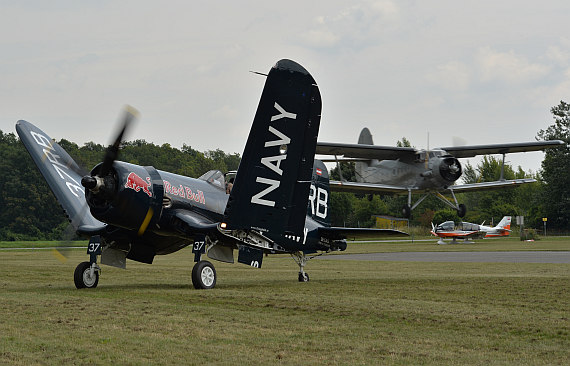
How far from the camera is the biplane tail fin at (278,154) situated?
13680 mm

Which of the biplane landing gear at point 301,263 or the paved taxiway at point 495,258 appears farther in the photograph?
the paved taxiway at point 495,258

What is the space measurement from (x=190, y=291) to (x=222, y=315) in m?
4.17

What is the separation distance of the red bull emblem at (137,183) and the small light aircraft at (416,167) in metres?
30.1

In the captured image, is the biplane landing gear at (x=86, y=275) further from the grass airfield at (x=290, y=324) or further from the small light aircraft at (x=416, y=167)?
the small light aircraft at (x=416, y=167)

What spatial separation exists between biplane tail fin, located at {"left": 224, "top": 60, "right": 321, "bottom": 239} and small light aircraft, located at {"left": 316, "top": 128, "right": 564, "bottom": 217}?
95.6 feet

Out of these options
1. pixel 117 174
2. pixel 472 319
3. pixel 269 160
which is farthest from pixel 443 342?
pixel 117 174

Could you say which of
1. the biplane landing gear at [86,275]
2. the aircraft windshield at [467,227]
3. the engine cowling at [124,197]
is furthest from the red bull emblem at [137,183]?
the aircraft windshield at [467,227]

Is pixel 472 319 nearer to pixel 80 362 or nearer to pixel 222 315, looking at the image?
pixel 222 315

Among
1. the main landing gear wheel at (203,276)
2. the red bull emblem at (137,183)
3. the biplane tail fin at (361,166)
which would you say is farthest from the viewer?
the biplane tail fin at (361,166)

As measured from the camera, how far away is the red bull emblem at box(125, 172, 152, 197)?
44.7ft

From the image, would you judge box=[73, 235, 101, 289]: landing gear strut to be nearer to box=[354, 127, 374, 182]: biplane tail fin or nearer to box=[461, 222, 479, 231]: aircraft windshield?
box=[354, 127, 374, 182]: biplane tail fin

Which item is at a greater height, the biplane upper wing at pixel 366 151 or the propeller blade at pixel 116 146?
the biplane upper wing at pixel 366 151

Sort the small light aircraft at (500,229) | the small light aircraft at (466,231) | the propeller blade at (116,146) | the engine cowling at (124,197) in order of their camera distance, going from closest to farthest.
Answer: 1. the propeller blade at (116,146)
2. the engine cowling at (124,197)
3. the small light aircraft at (466,231)
4. the small light aircraft at (500,229)

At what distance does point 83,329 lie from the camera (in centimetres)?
827
